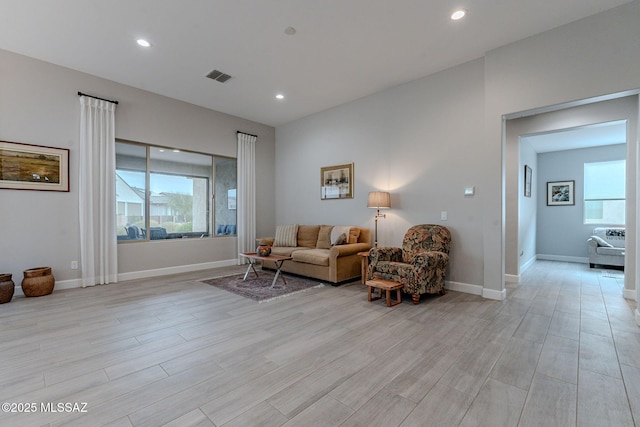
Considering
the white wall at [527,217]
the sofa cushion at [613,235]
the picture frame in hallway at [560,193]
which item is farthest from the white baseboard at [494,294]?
the picture frame in hallway at [560,193]

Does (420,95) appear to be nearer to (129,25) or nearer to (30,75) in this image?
(129,25)

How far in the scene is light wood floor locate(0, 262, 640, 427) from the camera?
165cm

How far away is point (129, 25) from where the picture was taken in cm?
330

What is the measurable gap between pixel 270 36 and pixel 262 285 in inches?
138

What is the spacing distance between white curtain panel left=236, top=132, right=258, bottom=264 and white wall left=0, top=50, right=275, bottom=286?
1.10 m

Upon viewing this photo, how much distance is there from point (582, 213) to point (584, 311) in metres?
5.22

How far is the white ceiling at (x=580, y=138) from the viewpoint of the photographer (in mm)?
5505

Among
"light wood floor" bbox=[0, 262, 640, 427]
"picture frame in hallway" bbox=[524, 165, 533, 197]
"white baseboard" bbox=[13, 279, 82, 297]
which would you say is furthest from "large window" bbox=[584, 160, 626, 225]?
"white baseboard" bbox=[13, 279, 82, 297]

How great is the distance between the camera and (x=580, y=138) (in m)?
6.17

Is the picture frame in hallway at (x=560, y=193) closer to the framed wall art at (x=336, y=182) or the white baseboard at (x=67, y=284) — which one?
the framed wall art at (x=336, y=182)

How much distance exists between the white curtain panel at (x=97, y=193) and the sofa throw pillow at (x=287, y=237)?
9.37 feet

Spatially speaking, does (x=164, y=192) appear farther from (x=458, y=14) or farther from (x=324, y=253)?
(x=458, y=14)

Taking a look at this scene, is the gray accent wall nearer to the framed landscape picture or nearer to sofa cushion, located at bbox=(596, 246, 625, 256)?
sofa cushion, located at bbox=(596, 246, 625, 256)

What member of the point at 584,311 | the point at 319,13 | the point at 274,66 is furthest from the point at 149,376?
the point at 584,311
